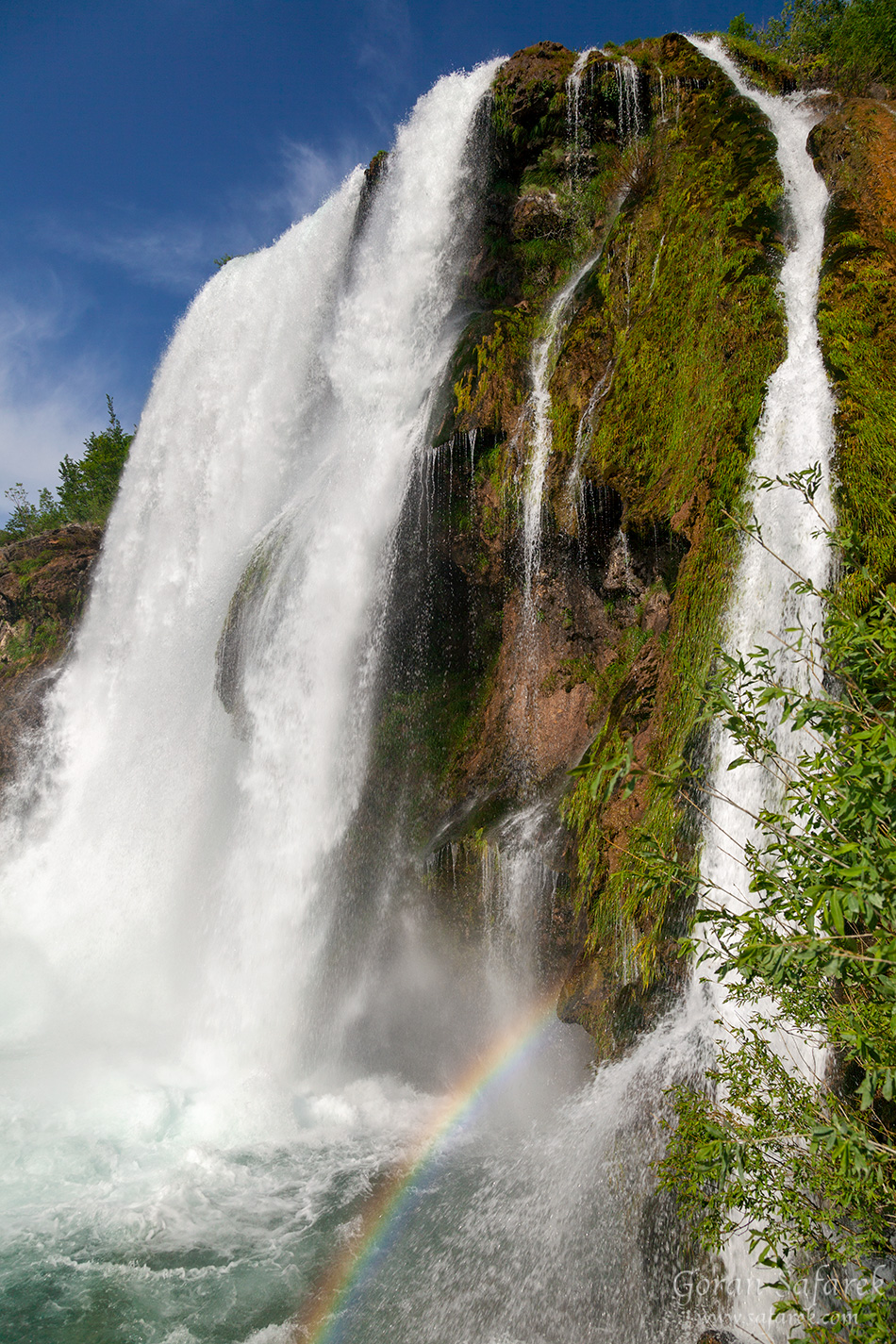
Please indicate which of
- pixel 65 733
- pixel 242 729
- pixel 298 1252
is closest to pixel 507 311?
pixel 242 729

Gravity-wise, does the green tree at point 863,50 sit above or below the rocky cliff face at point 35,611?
above

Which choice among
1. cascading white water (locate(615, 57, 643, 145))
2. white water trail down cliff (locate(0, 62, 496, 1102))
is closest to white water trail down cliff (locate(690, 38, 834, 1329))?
white water trail down cliff (locate(0, 62, 496, 1102))

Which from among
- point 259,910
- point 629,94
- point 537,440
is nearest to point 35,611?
point 259,910

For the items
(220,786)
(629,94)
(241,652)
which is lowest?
(220,786)

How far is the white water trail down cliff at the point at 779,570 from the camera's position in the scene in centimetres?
570

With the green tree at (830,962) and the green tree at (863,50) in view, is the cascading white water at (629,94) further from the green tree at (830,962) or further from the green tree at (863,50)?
the green tree at (830,962)

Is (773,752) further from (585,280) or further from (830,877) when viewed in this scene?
(585,280)

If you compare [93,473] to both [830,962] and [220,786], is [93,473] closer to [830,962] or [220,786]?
[220,786]

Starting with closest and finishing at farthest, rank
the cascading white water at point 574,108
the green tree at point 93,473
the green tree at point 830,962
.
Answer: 1. the green tree at point 830,962
2. the cascading white water at point 574,108
3. the green tree at point 93,473

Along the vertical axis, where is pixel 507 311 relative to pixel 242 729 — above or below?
above

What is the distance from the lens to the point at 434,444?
40.7 feet

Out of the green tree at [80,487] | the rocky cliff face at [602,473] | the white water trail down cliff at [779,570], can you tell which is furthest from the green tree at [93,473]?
the white water trail down cliff at [779,570]

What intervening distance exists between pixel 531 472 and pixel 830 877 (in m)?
9.52

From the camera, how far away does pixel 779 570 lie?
6.54m
